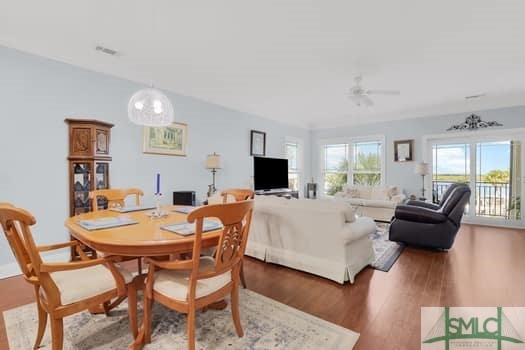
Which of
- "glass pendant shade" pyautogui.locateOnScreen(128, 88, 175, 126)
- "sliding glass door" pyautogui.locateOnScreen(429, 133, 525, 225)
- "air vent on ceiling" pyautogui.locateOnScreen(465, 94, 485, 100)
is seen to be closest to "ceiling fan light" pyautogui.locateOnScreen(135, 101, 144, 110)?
"glass pendant shade" pyautogui.locateOnScreen(128, 88, 175, 126)

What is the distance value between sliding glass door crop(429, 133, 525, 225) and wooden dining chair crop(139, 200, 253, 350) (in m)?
5.73

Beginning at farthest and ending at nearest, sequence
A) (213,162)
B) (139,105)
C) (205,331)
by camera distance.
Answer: (213,162) < (139,105) < (205,331)

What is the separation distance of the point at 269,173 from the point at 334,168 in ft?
7.63

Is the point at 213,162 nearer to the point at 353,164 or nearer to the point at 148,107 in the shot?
the point at 148,107

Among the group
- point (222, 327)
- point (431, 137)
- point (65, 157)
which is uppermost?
point (431, 137)

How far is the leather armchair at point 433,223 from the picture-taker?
10.8 feet

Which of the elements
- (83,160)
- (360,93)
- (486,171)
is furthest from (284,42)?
(486,171)

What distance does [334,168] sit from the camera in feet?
23.2

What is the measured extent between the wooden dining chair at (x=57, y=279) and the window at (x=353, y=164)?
613 centimetres

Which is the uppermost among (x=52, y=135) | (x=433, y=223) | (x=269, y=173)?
(x=52, y=135)

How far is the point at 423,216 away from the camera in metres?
3.38

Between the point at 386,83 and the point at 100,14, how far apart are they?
382 cm

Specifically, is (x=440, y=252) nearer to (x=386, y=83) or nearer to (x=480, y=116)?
(x=386, y=83)

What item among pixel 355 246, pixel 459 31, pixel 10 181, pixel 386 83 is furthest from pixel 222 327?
pixel 386 83
